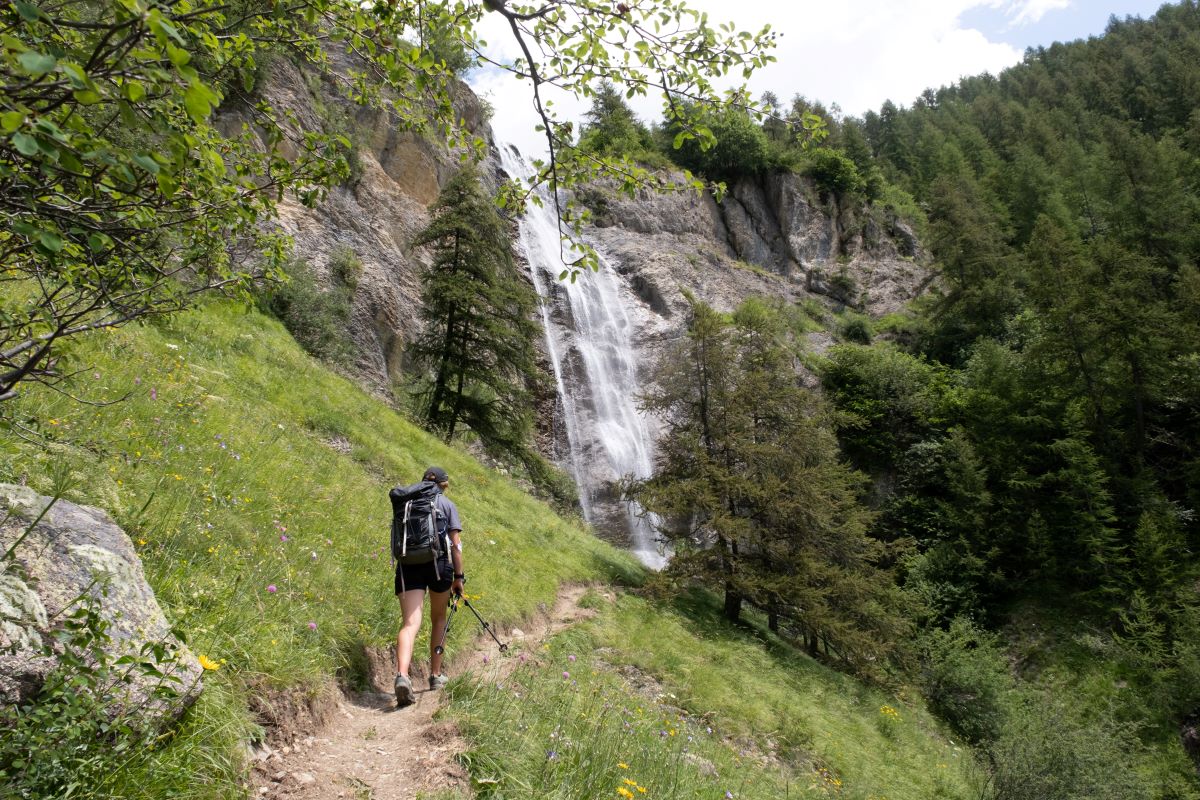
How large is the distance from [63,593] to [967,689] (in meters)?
17.4

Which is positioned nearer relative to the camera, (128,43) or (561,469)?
(128,43)

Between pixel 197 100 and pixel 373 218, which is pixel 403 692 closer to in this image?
pixel 197 100

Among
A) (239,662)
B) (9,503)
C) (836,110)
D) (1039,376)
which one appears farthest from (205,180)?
(836,110)

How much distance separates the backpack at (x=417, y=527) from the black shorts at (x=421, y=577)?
0.06m

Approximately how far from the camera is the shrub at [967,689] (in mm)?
14062

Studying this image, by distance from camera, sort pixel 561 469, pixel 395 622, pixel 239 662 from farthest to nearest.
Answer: pixel 561 469, pixel 395 622, pixel 239 662

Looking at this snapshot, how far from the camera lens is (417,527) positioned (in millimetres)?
5352

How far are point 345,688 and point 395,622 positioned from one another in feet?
3.18

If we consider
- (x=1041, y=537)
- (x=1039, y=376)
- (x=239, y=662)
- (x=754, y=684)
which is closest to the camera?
(x=239, y=662)

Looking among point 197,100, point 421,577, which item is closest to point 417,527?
point 421,577

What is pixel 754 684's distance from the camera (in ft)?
34.8

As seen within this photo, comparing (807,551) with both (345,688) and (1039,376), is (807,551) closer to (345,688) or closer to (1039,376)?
(345,688)

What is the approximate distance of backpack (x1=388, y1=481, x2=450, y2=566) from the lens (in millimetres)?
5293

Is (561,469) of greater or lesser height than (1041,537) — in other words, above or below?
above
